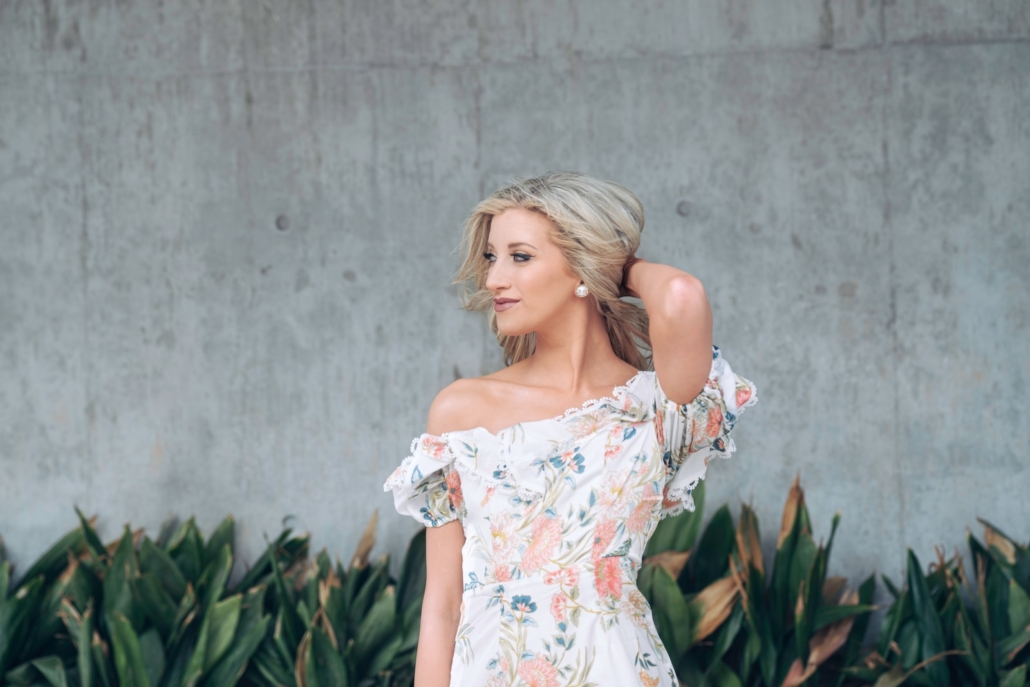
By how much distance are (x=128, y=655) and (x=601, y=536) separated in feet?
6.62

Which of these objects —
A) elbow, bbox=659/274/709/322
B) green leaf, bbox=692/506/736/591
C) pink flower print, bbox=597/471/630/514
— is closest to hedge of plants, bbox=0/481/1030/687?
green leaf, bbox=692/506/736/591

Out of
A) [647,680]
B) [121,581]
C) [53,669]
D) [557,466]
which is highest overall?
[557,466]

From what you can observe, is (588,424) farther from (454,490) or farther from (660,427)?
(454,490)

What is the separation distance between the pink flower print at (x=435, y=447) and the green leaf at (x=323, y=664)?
1.60 metres

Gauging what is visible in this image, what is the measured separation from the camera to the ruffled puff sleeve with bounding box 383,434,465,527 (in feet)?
5.07

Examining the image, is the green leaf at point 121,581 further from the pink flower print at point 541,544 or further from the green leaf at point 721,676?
the pink flower print at point 541,544

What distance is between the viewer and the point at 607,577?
1.46m

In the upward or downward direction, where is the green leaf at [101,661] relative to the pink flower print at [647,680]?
downward

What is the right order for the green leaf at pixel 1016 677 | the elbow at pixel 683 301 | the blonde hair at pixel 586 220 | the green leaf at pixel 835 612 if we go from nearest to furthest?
the elbow at pixel 683 301 → the blonde hair at pixel 586 220 → the green leaf at pixel 1016 677 → the green leaf at pixel 835 612

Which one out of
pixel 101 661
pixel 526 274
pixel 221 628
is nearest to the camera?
pixel 526 274

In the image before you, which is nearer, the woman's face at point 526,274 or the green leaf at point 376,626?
the woman's face at point 526,274

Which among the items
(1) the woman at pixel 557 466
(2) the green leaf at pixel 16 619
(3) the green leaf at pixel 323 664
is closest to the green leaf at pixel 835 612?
(3) the green leaf at pixel 323 664

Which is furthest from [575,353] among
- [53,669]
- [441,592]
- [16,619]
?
[16,619]

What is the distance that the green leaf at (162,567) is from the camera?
3197mm
